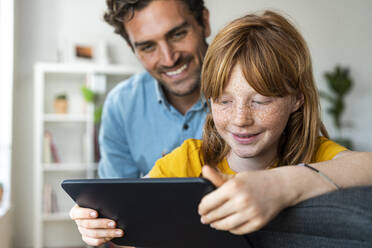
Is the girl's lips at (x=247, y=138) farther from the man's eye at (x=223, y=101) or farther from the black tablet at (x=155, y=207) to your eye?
the black tablet at (x=155, y=207)

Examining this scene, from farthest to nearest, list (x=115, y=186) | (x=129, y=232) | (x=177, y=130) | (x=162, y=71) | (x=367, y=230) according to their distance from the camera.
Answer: (x=177, y=130) < (x=162, y=71) < (x=129, y=232) < (x=115, y=186) < (x=367, y=230)

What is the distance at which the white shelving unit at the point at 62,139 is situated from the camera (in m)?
4.07

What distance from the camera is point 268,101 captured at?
108cm

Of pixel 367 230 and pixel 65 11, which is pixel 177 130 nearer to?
pixel 367 230

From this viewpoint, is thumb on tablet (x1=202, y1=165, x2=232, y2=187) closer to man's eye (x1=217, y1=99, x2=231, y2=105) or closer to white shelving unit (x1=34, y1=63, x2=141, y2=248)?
man's eye (x1=217, y1=99, x2=231, y2=105)

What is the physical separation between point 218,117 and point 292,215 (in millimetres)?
526

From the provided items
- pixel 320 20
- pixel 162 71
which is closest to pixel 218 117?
pixel 162 71

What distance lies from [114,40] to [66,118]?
3.54ft

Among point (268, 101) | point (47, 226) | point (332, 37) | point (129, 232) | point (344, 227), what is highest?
point (332, 37)

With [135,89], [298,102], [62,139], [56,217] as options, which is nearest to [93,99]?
[62,139]

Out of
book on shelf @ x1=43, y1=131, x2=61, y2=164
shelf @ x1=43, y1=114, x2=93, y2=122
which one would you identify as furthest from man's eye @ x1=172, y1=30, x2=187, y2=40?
book on shelf @ x1=43, y1=131, x2=61, y2=164

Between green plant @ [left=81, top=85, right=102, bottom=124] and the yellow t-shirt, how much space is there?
296cm

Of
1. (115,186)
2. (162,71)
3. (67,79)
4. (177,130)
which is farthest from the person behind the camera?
(67,79)

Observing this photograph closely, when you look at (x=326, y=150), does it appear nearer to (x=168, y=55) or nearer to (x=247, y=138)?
(x=247, y=138)
